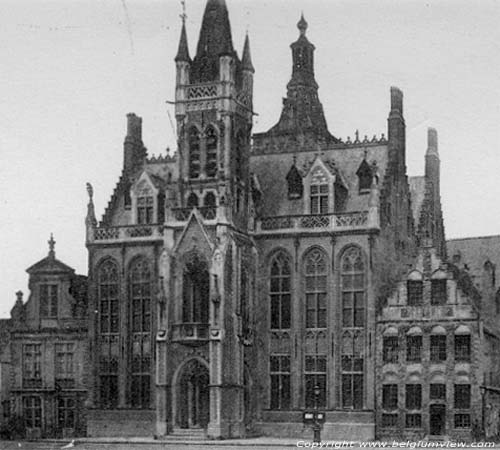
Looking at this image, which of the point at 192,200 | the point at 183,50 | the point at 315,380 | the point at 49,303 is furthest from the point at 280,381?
the point at 183,50

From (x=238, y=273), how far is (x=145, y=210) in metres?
7.74

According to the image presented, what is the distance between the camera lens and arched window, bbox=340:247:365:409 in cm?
5366

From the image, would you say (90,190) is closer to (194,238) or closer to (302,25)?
(194,238)

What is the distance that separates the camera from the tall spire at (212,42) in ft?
182

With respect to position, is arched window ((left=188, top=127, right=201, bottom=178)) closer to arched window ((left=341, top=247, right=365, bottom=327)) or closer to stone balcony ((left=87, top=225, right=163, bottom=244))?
stone balcony ((left=87, top=225, right=163, bottom=244))

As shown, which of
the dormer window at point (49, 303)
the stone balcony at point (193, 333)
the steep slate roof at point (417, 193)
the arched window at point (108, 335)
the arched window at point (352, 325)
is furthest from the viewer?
the steep slate roof at point (417, 193)

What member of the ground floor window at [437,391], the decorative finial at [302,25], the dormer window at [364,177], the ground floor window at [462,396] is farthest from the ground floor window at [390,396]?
the decorative finial at [302,25]

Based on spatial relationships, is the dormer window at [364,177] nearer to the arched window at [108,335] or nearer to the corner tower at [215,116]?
the corner tower at [215,116]

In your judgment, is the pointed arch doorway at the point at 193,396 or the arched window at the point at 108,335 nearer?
the pointed arch doorway at the point at 193,396

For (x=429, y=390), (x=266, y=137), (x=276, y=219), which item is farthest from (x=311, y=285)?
(x=266, y=137)

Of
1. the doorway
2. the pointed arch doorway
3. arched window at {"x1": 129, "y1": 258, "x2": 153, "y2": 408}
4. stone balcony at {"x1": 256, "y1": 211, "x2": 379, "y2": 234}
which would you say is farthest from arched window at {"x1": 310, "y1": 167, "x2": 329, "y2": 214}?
the doorway

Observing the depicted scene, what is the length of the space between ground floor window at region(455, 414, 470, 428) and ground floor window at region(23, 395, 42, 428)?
20.9m

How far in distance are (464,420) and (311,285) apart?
952 cm

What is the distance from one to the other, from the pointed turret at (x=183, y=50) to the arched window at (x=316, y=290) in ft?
36.3
